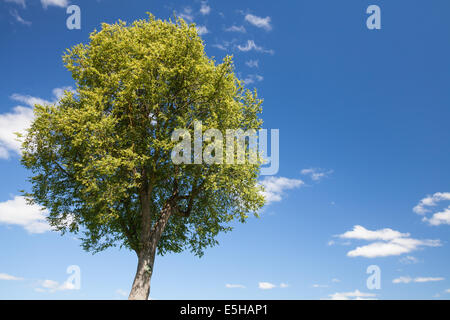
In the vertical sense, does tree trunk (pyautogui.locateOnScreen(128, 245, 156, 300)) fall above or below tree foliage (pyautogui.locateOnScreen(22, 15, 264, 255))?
below

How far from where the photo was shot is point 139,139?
24.4 metres

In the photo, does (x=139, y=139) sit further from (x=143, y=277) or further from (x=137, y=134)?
(x=143, y=277)

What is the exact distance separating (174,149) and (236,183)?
5.10 metres

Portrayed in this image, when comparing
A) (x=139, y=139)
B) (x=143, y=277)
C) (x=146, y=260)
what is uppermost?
(x=139, y=139)

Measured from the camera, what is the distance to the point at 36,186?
2534cm

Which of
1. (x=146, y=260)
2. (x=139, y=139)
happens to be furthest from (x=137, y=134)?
(x=146, y=260)

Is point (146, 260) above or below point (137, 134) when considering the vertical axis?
below

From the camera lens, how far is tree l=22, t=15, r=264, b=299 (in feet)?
74.3

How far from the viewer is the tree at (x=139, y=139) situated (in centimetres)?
2264

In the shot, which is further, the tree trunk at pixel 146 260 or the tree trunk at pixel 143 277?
the tree trunk at pixel 146 260

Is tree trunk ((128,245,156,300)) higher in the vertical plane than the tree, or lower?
lower

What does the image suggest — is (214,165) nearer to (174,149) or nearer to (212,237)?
(174,149)

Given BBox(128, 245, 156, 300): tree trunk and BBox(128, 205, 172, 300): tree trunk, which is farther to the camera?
BBox(128, 205, 172, 300): tree trunk

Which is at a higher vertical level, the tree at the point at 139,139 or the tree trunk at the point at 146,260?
the tree at the point at 139,139
